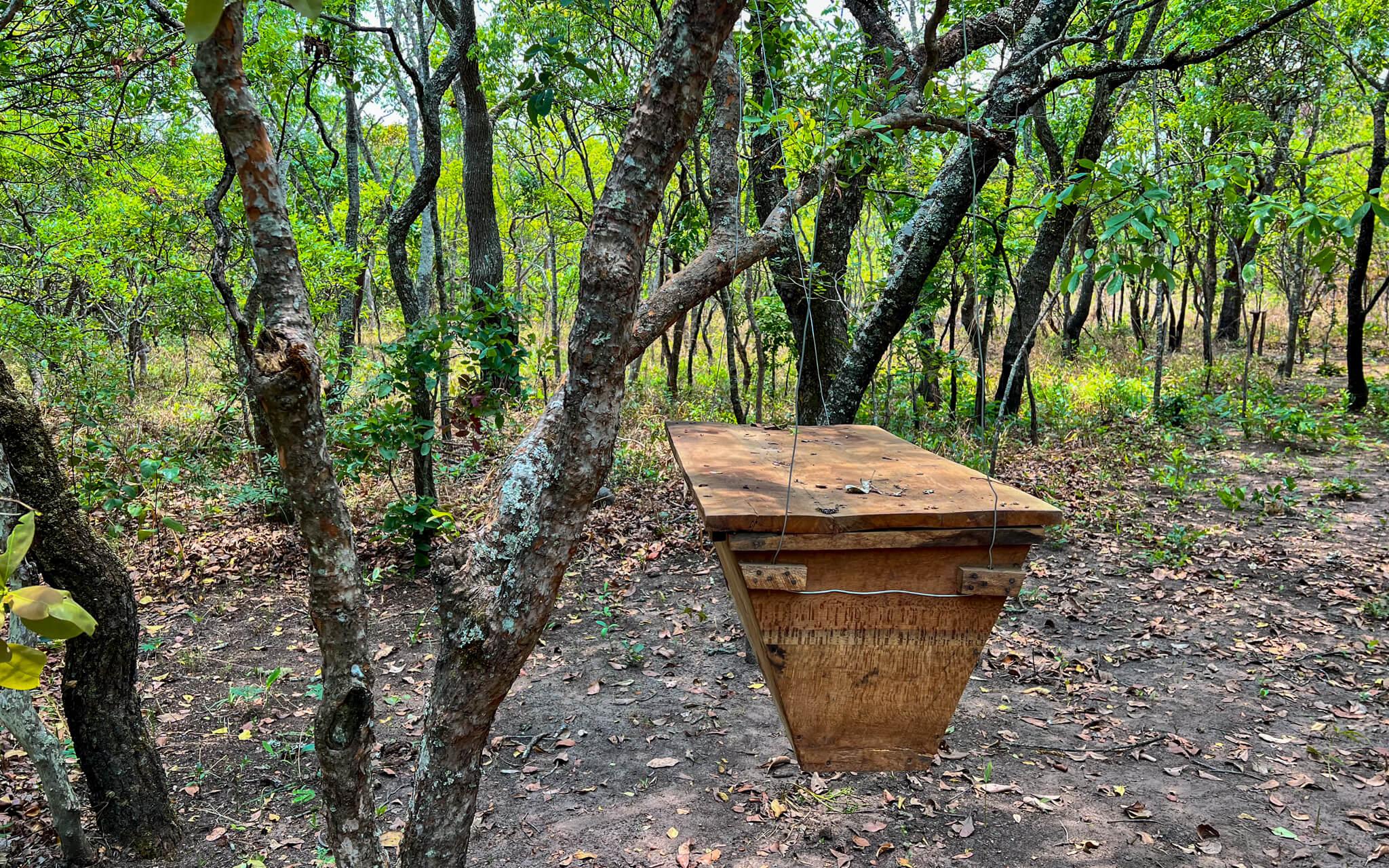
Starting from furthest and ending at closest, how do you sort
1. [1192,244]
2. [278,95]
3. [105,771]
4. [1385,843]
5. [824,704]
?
[1192,244] < [278,95] < [1385,843] < [105,771] < [824,704]

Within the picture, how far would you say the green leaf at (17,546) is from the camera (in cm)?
92

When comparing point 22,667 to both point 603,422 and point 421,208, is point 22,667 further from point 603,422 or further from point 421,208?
point 421,208

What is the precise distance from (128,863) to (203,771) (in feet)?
2.01

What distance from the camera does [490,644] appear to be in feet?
5.92

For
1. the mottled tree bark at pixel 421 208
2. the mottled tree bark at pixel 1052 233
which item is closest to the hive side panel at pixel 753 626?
the mottled tree bark at pixel 421 208

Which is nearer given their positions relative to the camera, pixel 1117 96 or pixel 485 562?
pixel 485 562

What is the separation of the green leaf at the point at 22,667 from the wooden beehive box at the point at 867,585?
117cm

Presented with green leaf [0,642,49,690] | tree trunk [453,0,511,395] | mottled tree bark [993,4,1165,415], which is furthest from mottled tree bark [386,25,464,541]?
mottled tree bark [993,4,1165,415]

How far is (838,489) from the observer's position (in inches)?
82.3

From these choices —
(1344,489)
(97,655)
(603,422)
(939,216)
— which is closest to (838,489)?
(603,422)

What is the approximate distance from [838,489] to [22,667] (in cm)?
167

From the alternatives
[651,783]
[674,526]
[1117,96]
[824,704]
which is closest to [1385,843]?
[824,704]

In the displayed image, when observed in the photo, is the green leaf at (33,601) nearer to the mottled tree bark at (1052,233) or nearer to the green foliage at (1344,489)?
the mottled tree bark at (1052,233)

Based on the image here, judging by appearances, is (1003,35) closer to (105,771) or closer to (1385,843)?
(1385,843)
